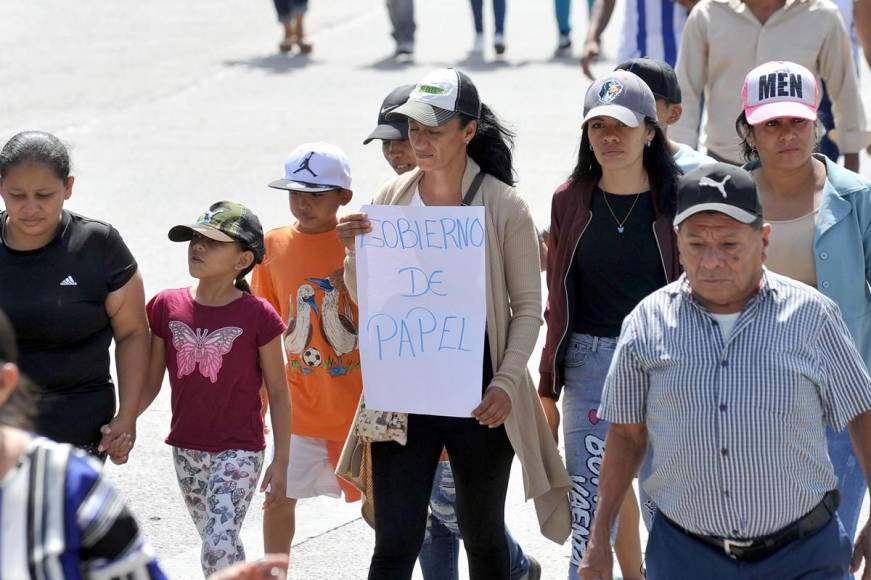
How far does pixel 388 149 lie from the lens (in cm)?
609

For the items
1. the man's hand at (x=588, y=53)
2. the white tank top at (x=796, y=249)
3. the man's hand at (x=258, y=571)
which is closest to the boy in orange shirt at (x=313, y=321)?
the white tank top at (x=796, y=249)

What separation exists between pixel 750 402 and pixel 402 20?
13668 mm

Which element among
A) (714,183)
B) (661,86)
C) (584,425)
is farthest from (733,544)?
(661,86)

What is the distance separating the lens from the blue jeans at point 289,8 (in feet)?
57.0

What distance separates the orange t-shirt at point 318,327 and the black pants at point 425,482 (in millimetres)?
636

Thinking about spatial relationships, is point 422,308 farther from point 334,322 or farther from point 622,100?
point 622,100

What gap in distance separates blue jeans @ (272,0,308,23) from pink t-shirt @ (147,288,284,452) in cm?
1239

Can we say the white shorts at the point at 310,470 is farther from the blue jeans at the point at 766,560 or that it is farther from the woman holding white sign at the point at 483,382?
the blue jeans at the point at 766,560

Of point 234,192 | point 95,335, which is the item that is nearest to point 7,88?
point 234,192

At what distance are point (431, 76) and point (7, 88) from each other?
1225cm

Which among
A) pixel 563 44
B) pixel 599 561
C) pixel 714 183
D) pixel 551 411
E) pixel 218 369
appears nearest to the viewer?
pixel 714 183

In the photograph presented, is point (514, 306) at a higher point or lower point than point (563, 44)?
higher

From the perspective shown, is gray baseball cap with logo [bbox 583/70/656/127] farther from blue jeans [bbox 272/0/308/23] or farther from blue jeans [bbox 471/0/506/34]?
blue jeans [bbox 272/0/308/23]

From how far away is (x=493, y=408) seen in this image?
198 inches
